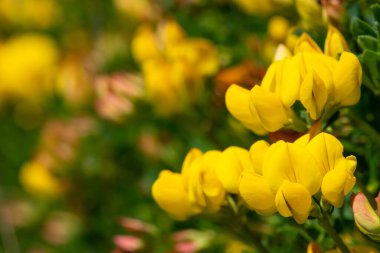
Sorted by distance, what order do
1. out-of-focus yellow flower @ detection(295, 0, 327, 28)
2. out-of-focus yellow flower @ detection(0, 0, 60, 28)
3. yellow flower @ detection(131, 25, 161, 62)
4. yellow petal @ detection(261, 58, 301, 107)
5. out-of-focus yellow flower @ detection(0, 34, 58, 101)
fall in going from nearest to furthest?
yellow petal @ detection(261, 58, 301, 107) → out-of-focus yellow flower @ detection(295, 0, 327, 28) → yellow flower @ detection(131, 25, 161, 62) → out-of-focus yellow flower @ detection(0, 34, 58, 101) → out-of-focus yellow flower @ detection(0, 0, 60, 28)

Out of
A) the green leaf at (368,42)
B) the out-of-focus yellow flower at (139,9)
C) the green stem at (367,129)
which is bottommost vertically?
the green stem at (367,129)

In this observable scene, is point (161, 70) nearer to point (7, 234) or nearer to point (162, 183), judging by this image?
point (162, 183)

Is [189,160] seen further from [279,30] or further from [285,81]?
[279,30]

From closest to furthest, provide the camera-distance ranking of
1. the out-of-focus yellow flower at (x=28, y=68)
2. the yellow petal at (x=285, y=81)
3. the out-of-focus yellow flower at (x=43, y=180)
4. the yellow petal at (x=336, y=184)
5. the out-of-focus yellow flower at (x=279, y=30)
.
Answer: the yellow petal at (x=336, y=184) → the yellow petal at (x=285, y=81) → the out-of-focus yellow flower at (x=279, y=30) → the out-of-focus yellow flower at (x=43, y=180) → the out-of-focus yellow flower at (x=28, y=68)

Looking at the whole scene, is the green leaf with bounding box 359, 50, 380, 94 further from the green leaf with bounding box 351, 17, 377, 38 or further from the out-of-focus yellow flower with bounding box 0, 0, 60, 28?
the out-of-focus yellow flower with bounding box 0, 0, 60, 28

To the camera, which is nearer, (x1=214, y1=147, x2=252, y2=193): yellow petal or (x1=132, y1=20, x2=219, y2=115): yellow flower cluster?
(x1=214, y1=147, x2=252, y2=193): yellow petal

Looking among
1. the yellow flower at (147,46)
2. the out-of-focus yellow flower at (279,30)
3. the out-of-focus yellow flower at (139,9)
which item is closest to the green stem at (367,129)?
the out-of-focus yellow flower at (279,30)

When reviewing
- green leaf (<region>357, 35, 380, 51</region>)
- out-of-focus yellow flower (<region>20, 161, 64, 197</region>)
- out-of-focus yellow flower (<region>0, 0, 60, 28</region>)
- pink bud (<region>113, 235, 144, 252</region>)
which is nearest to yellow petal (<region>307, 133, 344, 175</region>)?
green leaf (<region>357, 35, 380, 51</region>)

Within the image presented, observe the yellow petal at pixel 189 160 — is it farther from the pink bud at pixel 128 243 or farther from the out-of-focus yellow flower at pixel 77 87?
the out-of-focus yellow flower at pixel 77 87

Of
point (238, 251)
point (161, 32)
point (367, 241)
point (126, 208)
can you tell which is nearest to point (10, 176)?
point (126, 208)
